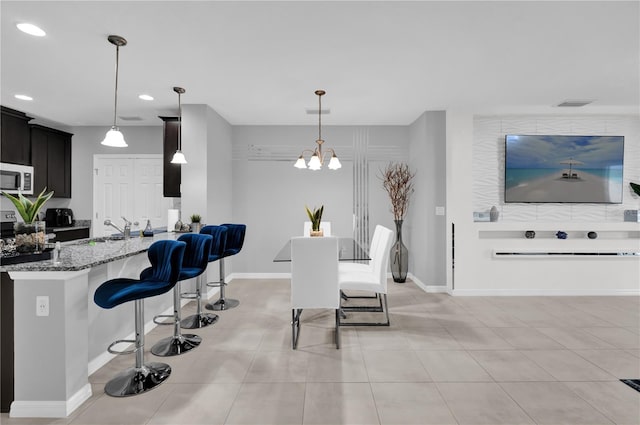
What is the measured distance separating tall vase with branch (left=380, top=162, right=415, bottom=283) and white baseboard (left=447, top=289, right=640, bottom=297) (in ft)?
2.85

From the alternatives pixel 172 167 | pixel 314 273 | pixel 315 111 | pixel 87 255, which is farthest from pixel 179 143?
pixel 314 273

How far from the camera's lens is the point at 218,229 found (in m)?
3.58

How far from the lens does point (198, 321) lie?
11.1ft

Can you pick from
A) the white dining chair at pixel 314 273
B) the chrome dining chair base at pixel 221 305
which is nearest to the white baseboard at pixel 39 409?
the white dining chair at pixel 314 273

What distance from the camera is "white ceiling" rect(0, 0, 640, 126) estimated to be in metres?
2.29

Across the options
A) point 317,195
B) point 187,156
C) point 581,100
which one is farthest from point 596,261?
point 187,156

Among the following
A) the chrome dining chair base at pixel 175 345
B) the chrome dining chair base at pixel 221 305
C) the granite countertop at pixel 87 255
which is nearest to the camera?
the granite countertop at pixel 87 255

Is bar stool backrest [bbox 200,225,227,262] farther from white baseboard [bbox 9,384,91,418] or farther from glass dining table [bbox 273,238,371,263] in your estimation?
white baseboard [bbox 9,384,91,418]

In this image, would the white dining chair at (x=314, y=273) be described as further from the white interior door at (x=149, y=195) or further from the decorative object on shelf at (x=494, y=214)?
the white interior door at (x=149, y=195)

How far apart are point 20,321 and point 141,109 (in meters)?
3.47

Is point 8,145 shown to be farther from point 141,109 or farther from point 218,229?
point 218,229

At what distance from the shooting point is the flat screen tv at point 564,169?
4.68 meters

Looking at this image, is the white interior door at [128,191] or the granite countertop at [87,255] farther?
the white interior door at [128,191]

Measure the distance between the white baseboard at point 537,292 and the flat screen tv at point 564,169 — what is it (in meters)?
1.27
